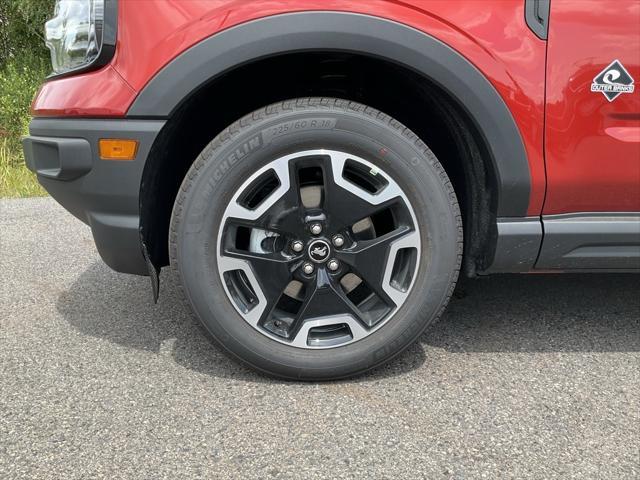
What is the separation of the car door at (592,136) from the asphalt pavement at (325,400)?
1.52 feet

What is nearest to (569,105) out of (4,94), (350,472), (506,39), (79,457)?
(506,39)

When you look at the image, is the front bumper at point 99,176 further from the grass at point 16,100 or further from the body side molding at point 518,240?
the grass at point 16,100

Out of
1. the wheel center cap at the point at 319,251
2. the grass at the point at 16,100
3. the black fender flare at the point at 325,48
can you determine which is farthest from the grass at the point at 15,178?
the wheel center cap at the point at 319,251

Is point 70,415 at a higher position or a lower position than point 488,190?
lower

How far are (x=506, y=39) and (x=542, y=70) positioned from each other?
0.48 feet

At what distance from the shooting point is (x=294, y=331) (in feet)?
6.23

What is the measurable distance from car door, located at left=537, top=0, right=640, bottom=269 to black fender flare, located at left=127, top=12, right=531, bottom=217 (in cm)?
18

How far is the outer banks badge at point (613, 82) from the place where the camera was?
1699 mm

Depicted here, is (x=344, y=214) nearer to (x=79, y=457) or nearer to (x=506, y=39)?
(x=506, y=39)

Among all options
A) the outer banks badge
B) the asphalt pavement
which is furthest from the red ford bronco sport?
the asphalt pavement

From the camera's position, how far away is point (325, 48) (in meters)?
1.69

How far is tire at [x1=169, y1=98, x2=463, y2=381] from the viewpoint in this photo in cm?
178

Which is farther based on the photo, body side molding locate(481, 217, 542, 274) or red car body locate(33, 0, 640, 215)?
body side molding locate(481, 217, 542, 274)

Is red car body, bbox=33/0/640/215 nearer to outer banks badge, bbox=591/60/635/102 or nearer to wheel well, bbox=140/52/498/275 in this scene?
outer banks badge, bbox=591/60/635/102
